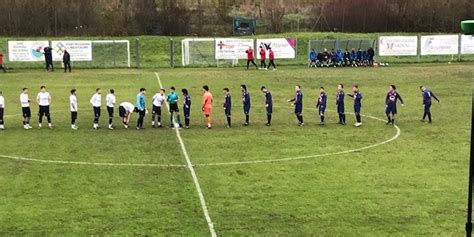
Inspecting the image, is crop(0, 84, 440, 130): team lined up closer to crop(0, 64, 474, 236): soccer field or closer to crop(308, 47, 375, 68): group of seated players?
crop(0, 64, 474, 236): soccer field

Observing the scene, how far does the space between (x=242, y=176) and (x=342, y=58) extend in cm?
3786

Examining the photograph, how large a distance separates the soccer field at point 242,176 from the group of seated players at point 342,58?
2085 centimetres

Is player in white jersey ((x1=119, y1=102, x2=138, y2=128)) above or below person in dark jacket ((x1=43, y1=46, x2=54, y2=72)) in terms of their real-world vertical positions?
below

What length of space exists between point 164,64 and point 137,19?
16060 millimetres

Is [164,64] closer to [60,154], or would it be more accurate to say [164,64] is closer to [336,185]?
[60,154]

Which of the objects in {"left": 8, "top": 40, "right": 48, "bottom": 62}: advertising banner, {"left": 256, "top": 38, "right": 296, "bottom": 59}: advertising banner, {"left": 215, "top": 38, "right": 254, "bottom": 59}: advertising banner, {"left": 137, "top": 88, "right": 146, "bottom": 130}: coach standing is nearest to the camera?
{"left": 137, "top": 88, "right": 146, "bottom": 130}: coach standing

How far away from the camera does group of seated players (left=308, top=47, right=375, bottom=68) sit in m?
54.8

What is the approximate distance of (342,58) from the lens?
55188 millimetres

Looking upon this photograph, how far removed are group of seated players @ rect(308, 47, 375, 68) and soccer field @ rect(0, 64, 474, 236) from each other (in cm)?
2085

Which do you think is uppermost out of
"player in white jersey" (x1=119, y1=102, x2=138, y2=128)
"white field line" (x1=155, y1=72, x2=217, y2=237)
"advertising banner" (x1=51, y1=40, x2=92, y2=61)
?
"advertising banner" (x1=51, y1=40, x2=92, y2=61)

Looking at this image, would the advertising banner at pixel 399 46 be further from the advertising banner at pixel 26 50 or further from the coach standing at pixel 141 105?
the coach standing at pixel 141 105

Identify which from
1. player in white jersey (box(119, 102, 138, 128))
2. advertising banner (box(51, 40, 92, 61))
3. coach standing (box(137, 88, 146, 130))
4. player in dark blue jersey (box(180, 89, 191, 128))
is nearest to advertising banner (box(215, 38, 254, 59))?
advertising banner (box(51, 40, 92, 61))

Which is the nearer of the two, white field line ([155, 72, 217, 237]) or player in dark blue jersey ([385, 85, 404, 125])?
white field line ([155, 72, 217, 237])

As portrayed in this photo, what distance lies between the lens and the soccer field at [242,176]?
47.9 feet
